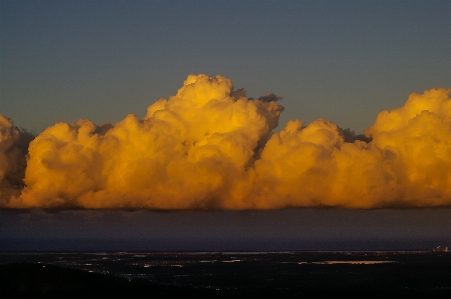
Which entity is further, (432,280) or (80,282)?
(432,280)

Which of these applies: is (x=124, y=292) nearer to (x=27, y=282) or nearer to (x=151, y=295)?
(x=151, y=295)

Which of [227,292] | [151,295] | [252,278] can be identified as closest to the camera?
[151,295]

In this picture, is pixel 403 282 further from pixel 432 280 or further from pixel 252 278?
pixel 252 278

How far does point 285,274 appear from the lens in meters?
172

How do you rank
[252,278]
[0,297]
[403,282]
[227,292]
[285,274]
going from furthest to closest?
[285,274] < [252,278] < [403,282] < [227,292] < [0,297]

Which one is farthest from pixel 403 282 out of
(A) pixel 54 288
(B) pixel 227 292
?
(A) pixel 54 288

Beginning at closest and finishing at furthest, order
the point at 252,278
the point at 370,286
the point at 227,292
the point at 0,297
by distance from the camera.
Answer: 1. the point at 0,297
2. the point at 227,292
3. the point at 370,286
4. the point at 252,278

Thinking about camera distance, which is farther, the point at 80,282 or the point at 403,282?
the point at 403,282

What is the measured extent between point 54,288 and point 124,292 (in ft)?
30.7

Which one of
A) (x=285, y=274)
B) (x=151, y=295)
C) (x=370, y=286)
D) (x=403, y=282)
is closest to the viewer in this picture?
(x=151, y=295)

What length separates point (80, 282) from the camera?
326 ft

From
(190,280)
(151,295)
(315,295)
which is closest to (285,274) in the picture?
(190,280)

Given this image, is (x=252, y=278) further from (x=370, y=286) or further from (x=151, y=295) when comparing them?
(x=151, y=295)

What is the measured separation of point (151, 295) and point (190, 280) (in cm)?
5031
